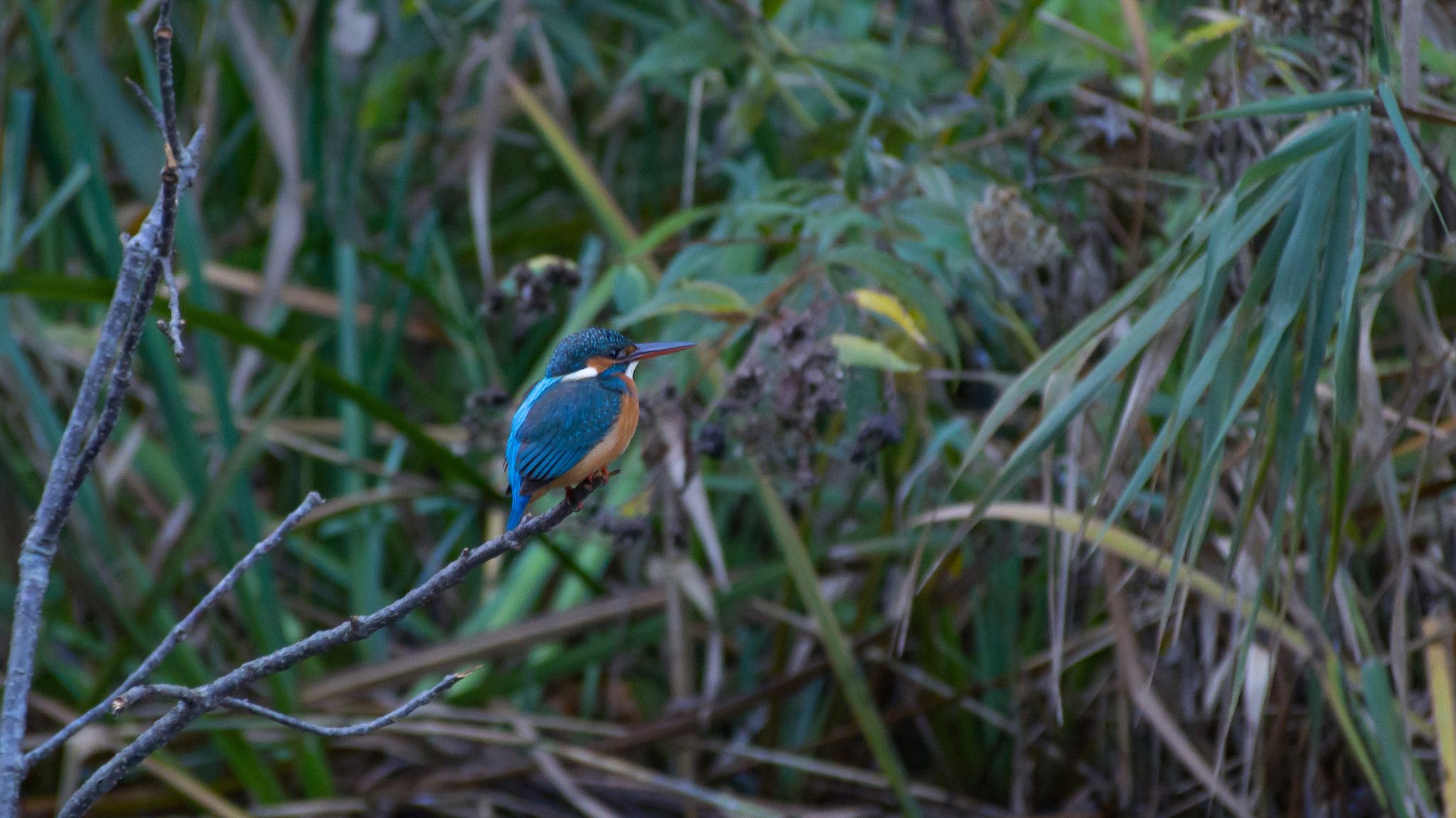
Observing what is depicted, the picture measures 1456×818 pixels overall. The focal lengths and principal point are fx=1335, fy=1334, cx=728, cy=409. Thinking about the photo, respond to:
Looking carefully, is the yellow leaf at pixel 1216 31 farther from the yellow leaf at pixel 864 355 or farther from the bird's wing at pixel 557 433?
the bird's wing at pixel 557 433

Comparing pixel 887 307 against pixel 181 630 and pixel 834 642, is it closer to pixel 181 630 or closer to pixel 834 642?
pixel 834 642

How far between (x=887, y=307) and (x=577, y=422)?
0.54m

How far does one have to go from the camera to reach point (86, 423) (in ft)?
3.63

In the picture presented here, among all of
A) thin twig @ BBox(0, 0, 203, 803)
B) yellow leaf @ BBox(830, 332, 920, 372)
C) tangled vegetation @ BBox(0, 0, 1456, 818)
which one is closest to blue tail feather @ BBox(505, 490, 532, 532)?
tangled vegetation @ BBox(0, 0, 1456, 818)

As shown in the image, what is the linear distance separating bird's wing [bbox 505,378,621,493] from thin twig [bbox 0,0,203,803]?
Result: 621 mm

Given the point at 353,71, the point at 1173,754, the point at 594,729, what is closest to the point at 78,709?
the point at 594,729

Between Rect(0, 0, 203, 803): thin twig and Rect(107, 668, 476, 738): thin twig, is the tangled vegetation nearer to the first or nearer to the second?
Rect(107, 668, 476, 738): thin twig

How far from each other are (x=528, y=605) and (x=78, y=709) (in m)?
0.96

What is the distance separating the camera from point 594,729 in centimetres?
291

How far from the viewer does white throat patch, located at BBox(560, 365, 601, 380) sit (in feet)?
5.98

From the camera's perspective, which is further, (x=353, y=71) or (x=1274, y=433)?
(x=353, y=71)

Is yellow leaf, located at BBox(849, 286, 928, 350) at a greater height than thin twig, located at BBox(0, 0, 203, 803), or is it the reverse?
thin twig, located at BBox(0, 0, 203, 803)

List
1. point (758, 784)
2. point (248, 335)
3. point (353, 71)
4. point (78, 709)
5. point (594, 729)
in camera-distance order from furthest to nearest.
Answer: point (353, 71) → point (758, 784) → point (594, 729) → point (78, 709) → point (248, 335)

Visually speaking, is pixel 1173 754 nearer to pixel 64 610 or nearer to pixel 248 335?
pixel 248 335
